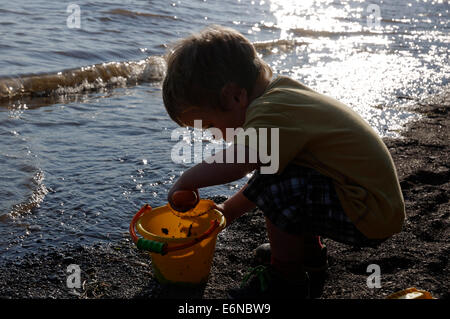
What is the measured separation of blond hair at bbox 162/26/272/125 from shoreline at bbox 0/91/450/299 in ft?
2.35

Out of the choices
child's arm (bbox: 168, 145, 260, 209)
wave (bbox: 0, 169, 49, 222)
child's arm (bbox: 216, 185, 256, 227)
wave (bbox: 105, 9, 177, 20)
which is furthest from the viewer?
wave (bbox: 105, 9, 177, 20)

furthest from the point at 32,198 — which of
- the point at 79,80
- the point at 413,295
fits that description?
the point at 79,80

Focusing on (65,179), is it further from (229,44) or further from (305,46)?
(305,46)

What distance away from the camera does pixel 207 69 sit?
6.68 feet

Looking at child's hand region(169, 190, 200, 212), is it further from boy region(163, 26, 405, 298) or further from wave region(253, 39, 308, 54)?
wave region(253, 39, 308, 54)

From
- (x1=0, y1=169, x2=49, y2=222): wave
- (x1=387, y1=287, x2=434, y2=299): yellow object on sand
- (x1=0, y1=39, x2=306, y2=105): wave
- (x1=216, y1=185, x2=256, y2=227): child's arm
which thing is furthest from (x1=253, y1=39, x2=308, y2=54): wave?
(x1=387, y1=287, x2=434, y2=299): yellow object on sand

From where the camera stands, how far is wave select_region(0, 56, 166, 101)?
211 inches

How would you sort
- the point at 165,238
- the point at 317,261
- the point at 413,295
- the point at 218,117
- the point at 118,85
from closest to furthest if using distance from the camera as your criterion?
the point at 413,295
the point at 165,238
the point at 218,117
the point at 317,261
the point at 118,85

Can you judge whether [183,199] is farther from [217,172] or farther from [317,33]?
[317,33]

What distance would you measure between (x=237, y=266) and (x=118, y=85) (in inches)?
162

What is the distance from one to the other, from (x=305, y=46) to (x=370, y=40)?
61.6 inches

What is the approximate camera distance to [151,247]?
6.46 ft

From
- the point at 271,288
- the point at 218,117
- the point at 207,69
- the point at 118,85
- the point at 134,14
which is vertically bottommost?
the point at 118,85
